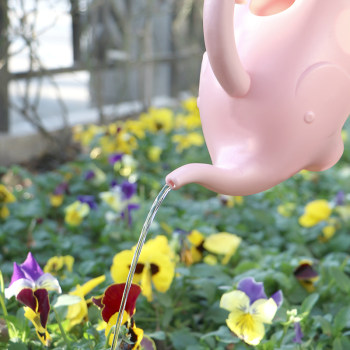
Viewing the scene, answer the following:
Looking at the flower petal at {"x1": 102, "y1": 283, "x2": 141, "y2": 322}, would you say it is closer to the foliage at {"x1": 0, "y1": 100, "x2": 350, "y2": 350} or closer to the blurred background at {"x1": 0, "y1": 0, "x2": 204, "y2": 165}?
the foliage at {"x1": 0, "y1": 100, "x2": 350, "y2": 350}

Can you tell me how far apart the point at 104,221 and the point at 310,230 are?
77 centimetres

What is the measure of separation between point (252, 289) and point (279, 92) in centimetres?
→ 48

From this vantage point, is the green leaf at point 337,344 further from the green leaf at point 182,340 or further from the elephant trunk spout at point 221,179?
the elephant trunk spout at point 221,179

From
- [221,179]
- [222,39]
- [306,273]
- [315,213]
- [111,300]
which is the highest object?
[222,39]

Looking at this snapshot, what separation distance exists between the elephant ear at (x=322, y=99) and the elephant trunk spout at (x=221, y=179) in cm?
9

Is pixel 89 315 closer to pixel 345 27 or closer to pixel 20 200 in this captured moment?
pixel 345 27

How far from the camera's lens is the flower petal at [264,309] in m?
1.06

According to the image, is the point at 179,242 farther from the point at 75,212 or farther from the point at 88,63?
the point at 88,63

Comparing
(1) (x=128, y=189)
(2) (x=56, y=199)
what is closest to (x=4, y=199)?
(2) (x=56, y=199)

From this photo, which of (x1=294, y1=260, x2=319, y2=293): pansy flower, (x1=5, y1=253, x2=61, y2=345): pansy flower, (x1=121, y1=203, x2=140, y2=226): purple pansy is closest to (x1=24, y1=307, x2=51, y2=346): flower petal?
(x1=5, y1=253, x2=61, y2=345): pansy flower

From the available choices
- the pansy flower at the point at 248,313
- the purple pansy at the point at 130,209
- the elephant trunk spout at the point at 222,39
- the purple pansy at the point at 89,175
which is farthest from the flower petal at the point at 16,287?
the purple pansy at the point at 89,175

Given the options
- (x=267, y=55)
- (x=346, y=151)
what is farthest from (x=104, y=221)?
(x=346, y=151)

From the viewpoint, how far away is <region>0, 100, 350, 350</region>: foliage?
1.25 meters

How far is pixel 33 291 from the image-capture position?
3.37 ft
